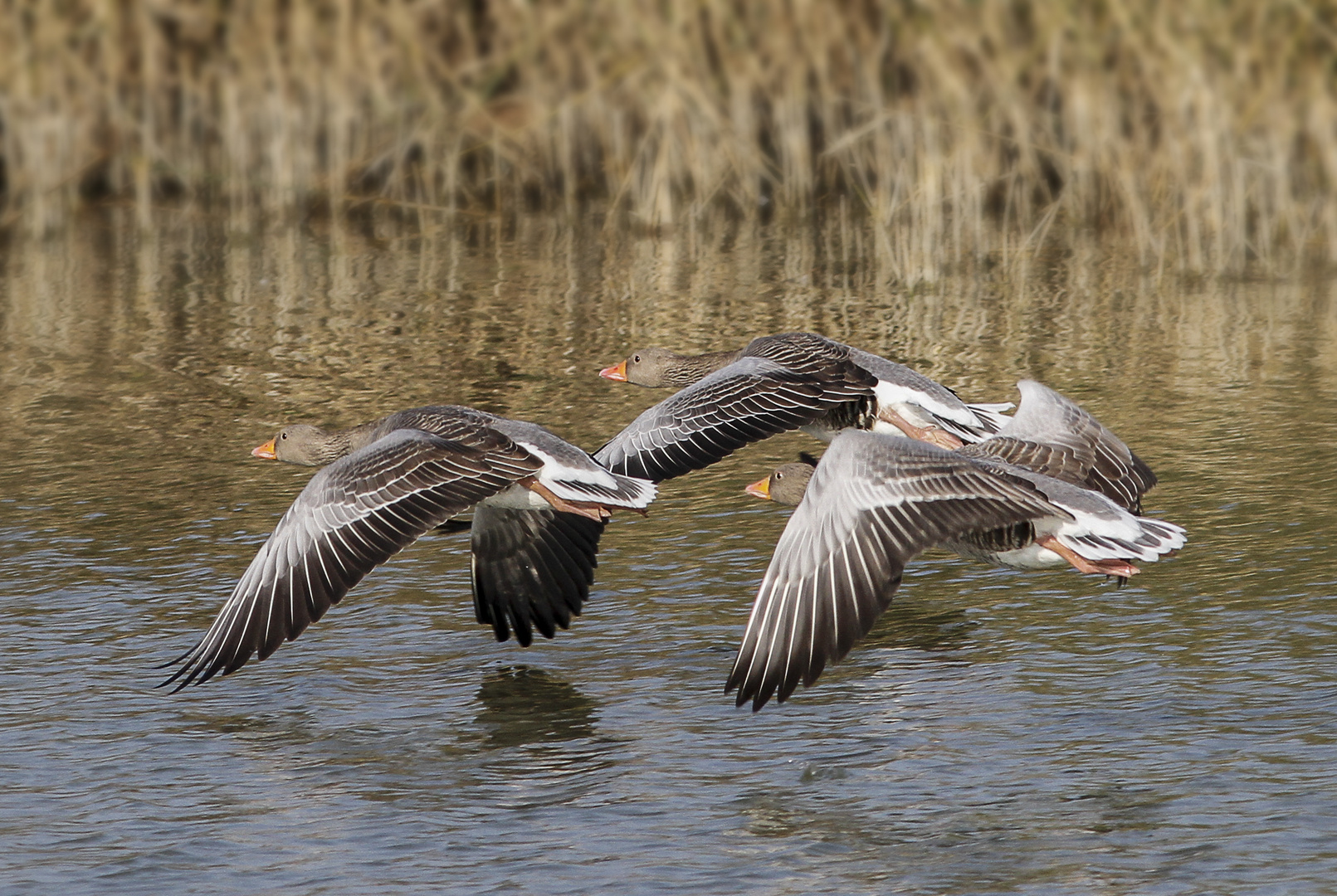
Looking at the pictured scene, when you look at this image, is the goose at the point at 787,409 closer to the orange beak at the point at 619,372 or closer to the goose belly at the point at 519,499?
the goose belly at the point at 519,499

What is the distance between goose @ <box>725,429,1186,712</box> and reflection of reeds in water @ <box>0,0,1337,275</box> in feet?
28.7

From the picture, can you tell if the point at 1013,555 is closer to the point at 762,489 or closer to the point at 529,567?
the point at 762,489

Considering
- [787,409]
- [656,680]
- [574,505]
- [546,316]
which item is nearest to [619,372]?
[787,409]

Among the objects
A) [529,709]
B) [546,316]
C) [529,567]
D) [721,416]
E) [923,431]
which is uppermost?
[546,316]

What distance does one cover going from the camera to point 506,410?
40.2 ft

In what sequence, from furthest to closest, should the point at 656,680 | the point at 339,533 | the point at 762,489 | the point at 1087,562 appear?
the point at 762,489 < the point at 656,680 < the point at 1087,562 < the point at 339,533

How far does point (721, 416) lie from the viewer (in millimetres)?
9195

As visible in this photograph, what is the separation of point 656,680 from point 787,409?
2006mm

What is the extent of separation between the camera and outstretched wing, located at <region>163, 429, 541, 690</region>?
7305mm

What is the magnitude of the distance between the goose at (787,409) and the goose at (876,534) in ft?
5.51

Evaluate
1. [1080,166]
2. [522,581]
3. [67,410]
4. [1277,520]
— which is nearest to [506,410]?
[67,410]

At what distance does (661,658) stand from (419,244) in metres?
11.7

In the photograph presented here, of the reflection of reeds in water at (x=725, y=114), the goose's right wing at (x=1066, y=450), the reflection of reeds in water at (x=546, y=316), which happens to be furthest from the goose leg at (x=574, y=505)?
the reflection of reeds in water at (x=725, y=114)

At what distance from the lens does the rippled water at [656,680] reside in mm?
6207
